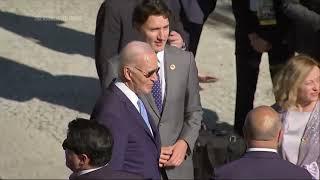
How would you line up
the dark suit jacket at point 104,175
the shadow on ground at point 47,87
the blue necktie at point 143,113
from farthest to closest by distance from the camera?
the shadow on ground at point 47,87, the blue necktie at point 143,113, the dark suit jacket at point 104,175

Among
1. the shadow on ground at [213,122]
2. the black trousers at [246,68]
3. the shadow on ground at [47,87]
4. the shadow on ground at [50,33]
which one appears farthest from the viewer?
the shadow on ground at [50,33]

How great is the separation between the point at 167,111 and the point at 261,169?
1.12 m

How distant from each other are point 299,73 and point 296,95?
0.13m

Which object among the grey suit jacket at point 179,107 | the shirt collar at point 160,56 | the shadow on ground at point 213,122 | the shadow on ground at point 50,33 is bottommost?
the shadow on ground at point 50,33

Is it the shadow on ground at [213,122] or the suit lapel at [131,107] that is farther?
the shadow on ground at [213,122]

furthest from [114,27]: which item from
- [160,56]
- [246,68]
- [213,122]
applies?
[213,122]

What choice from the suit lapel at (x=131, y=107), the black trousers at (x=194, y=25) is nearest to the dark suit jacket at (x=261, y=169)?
the suit lapel at (x=131, y=107)

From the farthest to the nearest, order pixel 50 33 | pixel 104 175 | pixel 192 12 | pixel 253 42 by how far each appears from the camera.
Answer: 1. pixel 50 33
2. pixel 192 12
3. pixel 253 42
4. pixel 104 175

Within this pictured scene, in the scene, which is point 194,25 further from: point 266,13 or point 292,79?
point 292,79

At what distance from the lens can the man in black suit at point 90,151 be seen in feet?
12.7

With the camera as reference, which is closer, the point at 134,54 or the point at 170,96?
the point at 134,54

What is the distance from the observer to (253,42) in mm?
6195

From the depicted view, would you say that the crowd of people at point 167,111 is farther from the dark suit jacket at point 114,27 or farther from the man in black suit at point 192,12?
the man in black suit at point 192,12

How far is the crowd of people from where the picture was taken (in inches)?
155
